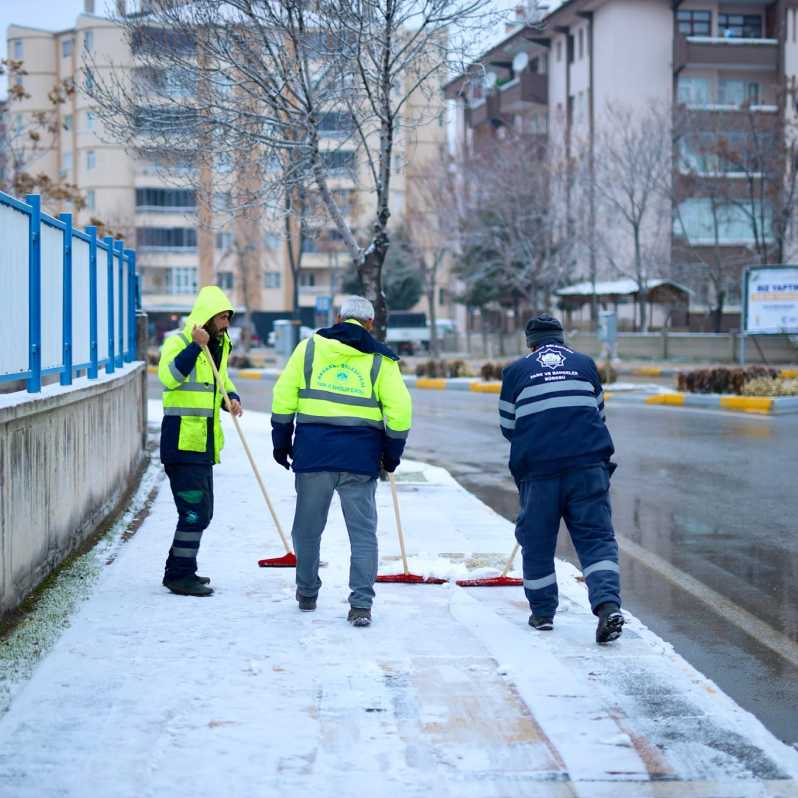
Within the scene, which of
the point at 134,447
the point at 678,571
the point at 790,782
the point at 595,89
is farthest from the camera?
the point at 595,89

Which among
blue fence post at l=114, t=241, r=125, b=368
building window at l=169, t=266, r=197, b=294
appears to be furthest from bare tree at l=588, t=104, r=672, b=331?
building window at l=169, t=266, r=197, b=294

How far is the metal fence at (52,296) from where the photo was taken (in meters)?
7.32

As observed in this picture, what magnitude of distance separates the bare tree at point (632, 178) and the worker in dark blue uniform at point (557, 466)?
39.5 m

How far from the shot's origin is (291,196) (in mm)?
15805

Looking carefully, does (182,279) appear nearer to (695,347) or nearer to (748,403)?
(695,347)

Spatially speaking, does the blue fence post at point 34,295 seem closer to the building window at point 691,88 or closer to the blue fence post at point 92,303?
the blue fence post at point 92,303

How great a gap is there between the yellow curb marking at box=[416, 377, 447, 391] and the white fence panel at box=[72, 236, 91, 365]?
81.0 ft

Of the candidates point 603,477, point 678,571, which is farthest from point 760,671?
point 678,571

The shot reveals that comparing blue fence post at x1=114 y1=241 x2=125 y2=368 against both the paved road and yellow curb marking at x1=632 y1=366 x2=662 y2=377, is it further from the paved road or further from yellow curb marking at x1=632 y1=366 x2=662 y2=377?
yellow curb marking at x1=632 y1=366 x2=662 y2=377

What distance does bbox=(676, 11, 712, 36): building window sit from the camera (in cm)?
5775

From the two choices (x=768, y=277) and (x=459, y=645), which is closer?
(x=459, y=645)

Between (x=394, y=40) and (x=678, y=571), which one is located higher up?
(x=394, y=40)

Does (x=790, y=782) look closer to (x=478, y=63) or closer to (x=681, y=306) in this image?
(x=478, y=63)

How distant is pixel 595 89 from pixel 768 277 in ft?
87.2
